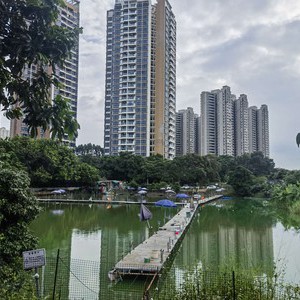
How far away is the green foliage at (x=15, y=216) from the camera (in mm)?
6246

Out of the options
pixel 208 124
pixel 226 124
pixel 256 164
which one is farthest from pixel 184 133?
pixel 256 164

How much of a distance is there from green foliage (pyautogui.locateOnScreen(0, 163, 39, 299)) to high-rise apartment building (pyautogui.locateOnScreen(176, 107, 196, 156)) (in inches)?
3079

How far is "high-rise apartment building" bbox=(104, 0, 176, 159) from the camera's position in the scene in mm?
65250

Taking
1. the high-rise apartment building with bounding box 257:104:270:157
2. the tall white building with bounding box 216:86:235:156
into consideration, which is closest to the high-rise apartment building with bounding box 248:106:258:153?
the high-rise apartment building with bounding box 257:104:270:157

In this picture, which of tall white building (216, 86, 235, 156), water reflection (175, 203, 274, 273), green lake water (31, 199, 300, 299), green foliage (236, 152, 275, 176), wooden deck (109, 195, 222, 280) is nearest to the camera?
green lake water (31, 199, 300, 299)

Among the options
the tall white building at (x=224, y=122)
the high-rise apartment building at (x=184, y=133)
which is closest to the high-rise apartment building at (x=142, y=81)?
the high-rise apartment building at (x=184, y=133)

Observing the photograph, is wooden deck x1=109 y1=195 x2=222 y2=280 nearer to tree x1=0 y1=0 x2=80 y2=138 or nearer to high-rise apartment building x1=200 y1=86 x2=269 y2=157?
tree x1=0 y1=0 x2=80 y2=138

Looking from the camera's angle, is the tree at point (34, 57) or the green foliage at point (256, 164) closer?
the tree at point (34, 57)

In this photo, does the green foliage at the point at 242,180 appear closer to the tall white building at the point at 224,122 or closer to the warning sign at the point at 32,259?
the tall white building at the point at 224,122

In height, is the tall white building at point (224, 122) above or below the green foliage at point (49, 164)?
above

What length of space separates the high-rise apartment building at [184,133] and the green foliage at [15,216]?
78205mm

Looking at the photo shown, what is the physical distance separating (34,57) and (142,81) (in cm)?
6437

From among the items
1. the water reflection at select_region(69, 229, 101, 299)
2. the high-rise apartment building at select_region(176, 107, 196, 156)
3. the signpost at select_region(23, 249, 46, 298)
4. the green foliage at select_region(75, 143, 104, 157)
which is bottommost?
the water reflection at select_region(69, 229, 101, 299)

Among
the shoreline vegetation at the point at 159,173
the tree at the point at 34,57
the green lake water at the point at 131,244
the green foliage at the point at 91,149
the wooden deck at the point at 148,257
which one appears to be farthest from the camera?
the green foliage at the point at 91,149
